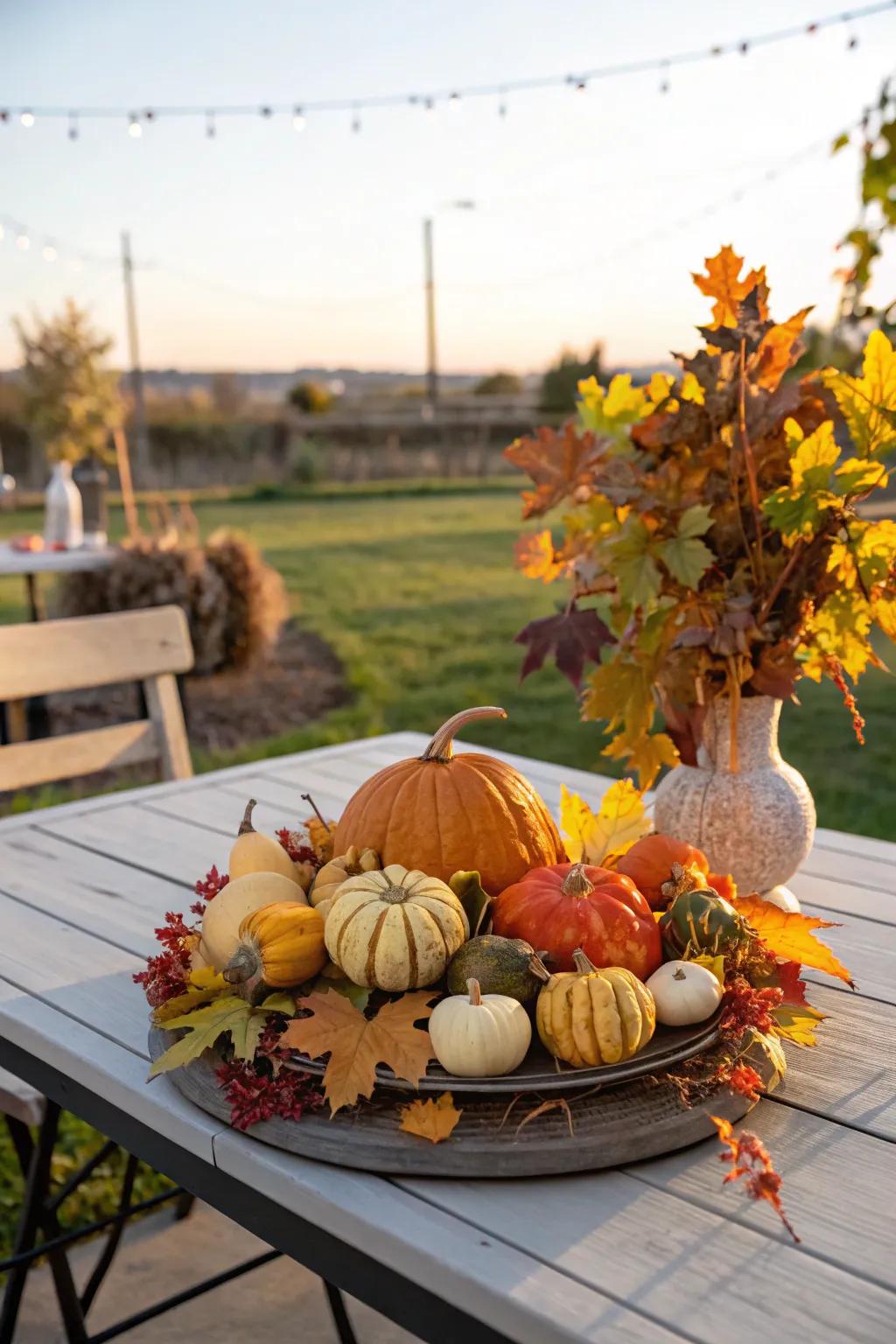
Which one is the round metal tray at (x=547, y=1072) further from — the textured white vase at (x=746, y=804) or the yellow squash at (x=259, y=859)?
the textured white vase at (x=746, y=804)

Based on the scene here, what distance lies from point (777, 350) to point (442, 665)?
495 cm

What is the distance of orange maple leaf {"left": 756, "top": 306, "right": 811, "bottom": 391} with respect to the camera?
1.14 m

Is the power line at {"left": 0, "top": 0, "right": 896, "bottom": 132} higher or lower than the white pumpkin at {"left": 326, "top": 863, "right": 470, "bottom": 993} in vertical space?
higher

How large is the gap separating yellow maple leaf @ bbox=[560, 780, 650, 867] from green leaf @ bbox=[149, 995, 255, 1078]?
398 millimetres

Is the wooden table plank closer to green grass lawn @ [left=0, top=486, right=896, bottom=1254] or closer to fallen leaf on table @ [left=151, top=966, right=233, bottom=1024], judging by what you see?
fallen leaf on table @ [left=151, top=966, right=233, bottom=1024]

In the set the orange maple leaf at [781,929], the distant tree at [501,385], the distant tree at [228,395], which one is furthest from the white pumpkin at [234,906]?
the distant tree at [501,385]

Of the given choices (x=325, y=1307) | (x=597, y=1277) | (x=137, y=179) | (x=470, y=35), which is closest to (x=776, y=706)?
(x=597, y=1277)

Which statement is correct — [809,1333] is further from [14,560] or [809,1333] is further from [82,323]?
[82,323]

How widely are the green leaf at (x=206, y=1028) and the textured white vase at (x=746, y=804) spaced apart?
0.54 metres

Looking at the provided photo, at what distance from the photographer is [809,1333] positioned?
0.65 metres

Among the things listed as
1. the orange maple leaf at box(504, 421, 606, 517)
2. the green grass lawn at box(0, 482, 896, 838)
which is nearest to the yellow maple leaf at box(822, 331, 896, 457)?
the orange maple leaf at box(504, 421, 606, 517)

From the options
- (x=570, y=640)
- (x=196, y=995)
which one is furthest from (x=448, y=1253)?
(x=570, y=640)

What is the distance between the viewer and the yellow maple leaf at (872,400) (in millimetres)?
1046

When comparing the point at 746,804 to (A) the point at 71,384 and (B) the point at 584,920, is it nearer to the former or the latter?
(B) the point at 584,920
